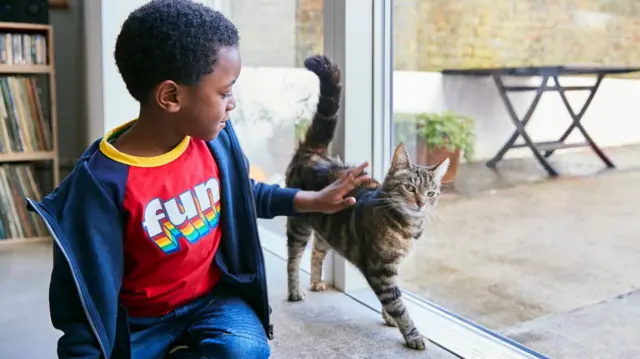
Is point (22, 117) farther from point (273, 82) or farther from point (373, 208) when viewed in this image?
point (373, 208)

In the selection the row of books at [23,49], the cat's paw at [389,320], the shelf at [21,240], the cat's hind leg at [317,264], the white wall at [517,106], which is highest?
the row of books at [23,49]

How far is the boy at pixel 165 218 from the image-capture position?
3.39 feet

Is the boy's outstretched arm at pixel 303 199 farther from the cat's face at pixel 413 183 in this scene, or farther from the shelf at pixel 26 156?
the shelf at pixel 26 156

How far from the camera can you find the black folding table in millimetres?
1419

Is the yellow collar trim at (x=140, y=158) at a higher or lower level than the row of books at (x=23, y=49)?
lower

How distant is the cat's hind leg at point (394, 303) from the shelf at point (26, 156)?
1.85m

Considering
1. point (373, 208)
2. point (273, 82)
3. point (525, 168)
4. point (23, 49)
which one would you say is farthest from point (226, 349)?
point (23, 49)

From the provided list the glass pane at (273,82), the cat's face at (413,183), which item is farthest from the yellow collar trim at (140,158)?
the glass pane at (273,82)

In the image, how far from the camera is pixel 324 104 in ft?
5.56

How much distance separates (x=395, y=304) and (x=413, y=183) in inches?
11.5

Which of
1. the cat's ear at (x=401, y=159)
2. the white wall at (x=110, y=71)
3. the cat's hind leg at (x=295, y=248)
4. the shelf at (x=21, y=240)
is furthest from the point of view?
the shelf at (x=21, y=240)

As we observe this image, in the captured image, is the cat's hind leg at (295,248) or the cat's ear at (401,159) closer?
the cat's ear at (401,159)

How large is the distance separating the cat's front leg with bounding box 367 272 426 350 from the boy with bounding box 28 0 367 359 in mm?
319

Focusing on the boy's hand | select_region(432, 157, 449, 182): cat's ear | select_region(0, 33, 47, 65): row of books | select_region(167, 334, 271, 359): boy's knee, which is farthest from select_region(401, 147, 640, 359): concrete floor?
select_region(0, 33, 47, 65): row of books
